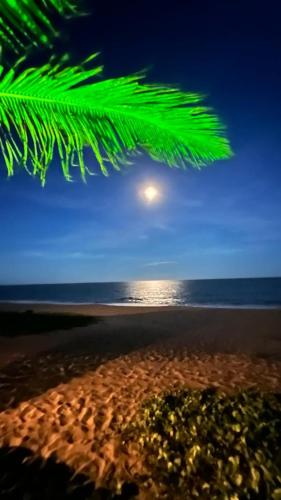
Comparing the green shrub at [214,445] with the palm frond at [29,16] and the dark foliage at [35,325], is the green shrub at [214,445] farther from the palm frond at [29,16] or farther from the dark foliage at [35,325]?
the dark foliage at [35,325]

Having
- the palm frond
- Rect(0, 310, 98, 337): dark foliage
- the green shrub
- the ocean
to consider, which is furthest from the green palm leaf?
the ocean

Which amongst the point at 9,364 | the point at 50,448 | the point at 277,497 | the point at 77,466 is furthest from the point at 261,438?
the point at 9,364

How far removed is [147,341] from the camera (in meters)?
13.8

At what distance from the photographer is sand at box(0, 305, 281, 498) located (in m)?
5.06

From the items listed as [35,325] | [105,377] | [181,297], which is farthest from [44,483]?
[181,297]

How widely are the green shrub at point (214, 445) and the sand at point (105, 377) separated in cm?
46

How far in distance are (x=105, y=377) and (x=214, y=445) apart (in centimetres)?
481

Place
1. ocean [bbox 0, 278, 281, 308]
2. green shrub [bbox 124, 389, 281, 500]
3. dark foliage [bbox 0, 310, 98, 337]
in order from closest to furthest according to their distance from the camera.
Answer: green shrub [bbox 124, 389, 281, 500] → dark foliage [bbox 0, 310, 98, 337] → ocean [bbox 0, 278, 281, 308]

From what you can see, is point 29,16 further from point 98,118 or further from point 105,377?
point 105,377

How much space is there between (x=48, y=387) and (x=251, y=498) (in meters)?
5.73

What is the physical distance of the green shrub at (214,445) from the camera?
12.3 ft

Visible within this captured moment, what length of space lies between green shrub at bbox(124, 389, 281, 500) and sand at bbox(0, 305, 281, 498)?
0.46 meters

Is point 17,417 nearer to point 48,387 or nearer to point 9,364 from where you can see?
point 48,387

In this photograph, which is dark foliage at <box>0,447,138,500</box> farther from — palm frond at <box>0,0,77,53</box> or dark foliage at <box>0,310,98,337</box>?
dark foliage at <box>0,310,98,337</box>
